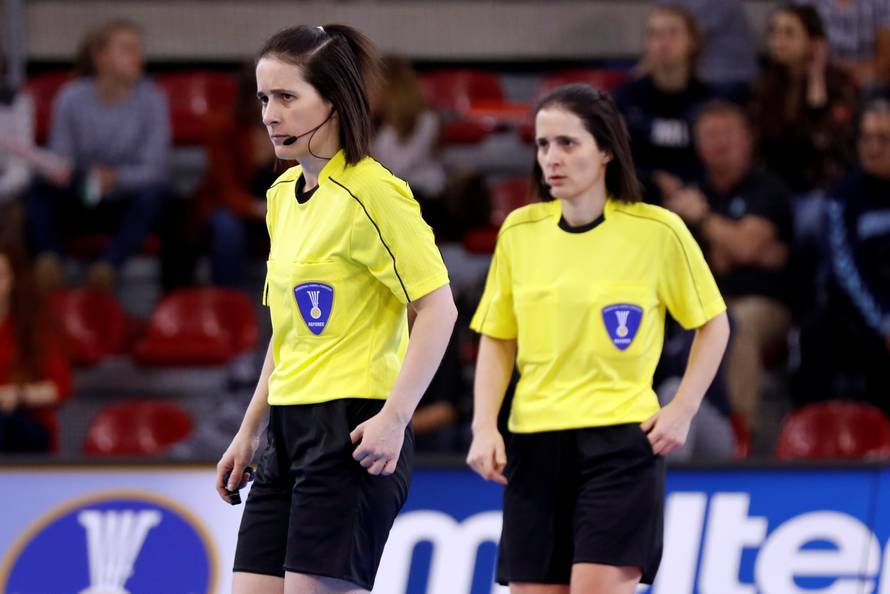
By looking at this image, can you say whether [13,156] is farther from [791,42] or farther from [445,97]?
[791,42]

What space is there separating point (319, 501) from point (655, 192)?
4562 mm

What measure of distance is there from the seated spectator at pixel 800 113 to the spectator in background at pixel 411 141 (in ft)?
5.90

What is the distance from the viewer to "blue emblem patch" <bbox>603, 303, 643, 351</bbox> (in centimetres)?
402

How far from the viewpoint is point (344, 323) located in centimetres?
320

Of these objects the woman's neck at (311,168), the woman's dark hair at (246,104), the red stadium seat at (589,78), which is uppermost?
the red stadium seat at (589,78)

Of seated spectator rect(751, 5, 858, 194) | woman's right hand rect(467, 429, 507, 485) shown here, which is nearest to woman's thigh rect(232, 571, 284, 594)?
woman's right hand rect(467, 429, 507, 485)

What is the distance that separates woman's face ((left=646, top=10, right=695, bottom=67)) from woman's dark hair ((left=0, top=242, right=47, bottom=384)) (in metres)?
3.53

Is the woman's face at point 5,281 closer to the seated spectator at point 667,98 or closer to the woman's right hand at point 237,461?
the seated spectator at point 667,98

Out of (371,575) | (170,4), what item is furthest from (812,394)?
(170,4)

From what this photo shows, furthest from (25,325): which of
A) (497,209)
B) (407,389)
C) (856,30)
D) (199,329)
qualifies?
(856,30)

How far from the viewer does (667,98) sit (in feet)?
26.3

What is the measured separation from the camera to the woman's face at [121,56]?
8.23m

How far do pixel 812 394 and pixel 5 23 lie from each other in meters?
5.57

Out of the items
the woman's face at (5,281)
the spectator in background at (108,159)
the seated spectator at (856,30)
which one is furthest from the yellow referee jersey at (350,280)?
the seated spectator at (856,30)
